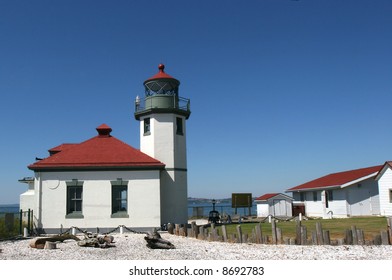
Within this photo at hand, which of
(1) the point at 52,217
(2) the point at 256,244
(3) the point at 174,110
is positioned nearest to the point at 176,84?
(3) the point at 174,110

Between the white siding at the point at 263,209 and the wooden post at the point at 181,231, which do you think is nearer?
the wooden post at the point at 181,231

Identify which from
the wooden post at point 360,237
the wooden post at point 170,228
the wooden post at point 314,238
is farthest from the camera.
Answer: the wooden post at point 170,228

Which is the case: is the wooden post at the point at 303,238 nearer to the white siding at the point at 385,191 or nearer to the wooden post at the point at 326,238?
the wooden post at the point at 326,238

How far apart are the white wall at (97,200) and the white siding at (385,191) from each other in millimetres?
17134

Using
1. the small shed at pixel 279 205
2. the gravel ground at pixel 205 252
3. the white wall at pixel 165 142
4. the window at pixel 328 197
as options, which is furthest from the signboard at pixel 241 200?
the gravel ground at pixel 205 252

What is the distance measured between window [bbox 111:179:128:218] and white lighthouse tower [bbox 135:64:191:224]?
8.12 ft

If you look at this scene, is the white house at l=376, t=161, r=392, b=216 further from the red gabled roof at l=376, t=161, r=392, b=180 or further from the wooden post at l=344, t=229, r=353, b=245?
the wooden post at l=344, t=229, r=353, b=245

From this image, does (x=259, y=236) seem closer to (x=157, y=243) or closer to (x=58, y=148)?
(x=157, y=243)

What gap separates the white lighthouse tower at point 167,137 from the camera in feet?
82.4

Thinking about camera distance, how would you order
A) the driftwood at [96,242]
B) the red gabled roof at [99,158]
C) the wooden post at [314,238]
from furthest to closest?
the red gabled roof at [99,158] → the driftwood at [96,242] → the wooden post at [314,238]

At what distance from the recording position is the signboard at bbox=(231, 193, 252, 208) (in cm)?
3509

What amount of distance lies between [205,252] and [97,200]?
33.1 ft

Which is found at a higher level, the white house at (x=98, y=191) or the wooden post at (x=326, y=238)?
the white house at (x=98, y=191)
